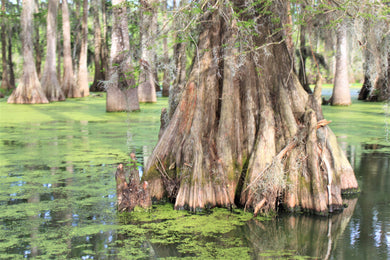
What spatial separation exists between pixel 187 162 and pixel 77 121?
10.8 m

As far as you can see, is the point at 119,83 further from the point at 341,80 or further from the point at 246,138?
the point at 246,138

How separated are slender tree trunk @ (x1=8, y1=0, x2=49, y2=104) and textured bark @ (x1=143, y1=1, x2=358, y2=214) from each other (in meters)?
18.9

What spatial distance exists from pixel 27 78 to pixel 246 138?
1984cm

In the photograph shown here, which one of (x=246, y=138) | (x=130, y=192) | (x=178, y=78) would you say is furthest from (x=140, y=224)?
(x=178, y=78)

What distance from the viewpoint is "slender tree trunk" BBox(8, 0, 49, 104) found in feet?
80.5

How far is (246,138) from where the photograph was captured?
22.7ft

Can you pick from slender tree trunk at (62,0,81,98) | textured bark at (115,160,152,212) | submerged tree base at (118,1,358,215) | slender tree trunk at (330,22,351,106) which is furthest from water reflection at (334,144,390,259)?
slender tree trunk at (62,0,81,98)

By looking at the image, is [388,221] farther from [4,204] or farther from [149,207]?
[4,204]

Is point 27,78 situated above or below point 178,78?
above

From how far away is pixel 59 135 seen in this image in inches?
523

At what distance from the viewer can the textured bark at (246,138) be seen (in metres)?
6.39

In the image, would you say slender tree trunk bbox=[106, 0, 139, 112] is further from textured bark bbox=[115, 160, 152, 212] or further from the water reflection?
textured bark bbox=[115, 160, 152, 212]

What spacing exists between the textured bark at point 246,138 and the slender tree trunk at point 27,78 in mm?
18908

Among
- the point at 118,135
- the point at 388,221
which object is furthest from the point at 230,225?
the point at 118,135
